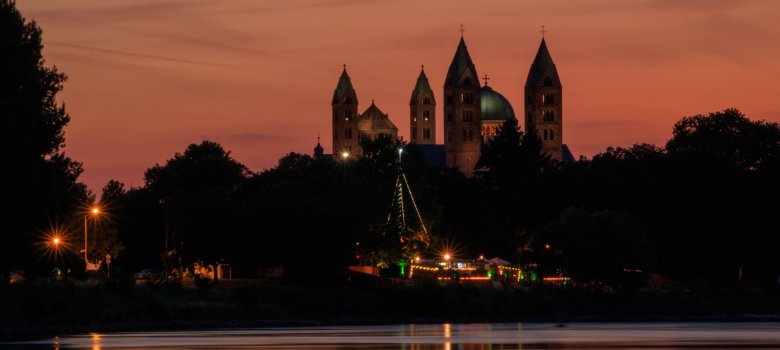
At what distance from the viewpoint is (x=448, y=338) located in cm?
7344

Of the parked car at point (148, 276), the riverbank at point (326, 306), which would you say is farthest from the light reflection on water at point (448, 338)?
the parked car at point (148, 276)

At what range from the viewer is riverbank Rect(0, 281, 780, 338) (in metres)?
80.4

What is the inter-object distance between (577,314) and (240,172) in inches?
3445

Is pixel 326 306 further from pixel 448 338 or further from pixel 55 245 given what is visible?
pixel 448 338

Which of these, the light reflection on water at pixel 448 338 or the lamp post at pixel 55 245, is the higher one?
the lamp post at pixel 55 245

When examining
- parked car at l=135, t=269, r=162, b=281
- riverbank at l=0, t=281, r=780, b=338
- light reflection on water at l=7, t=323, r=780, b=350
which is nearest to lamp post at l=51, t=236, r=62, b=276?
riverbank at l=0, t=281, r=780, b=338

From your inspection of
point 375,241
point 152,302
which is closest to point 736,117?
point 375,241

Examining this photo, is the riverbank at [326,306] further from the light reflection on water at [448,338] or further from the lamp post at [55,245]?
the light reflection on water at [448,338]

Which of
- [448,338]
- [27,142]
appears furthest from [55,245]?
[448,338]

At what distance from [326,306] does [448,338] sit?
2277 cm

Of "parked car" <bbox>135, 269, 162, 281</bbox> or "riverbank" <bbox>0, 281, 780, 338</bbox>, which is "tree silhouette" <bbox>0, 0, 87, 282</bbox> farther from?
"parked car" <bbox>135, 269, 162, 281</bbox>

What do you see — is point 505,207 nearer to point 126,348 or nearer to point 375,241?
point 375,241

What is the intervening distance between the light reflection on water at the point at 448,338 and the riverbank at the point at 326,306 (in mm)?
3345

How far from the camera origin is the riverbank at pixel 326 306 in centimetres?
8038
